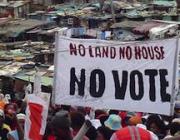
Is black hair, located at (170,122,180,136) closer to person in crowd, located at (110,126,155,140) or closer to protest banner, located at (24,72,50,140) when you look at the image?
protest banner, located at (24,72,50,140)

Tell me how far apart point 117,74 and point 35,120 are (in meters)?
1.28

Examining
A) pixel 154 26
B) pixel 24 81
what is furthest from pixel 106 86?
pixel 154 26

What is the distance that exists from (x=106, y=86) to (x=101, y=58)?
13.3 inches

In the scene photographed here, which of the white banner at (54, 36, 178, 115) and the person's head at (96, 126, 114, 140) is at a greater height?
the white banner at (54, 36, 178, 115)

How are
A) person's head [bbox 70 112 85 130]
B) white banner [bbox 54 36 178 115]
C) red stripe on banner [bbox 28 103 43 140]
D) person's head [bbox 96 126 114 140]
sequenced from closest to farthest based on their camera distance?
red stripe on banner [bbox 28 103 43 140], person's head [bbox 70 112 85 130], person's head [bbox 96 126 114 140], white banner [bbox 54 36 178 115]

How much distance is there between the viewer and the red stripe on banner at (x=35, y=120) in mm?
5359

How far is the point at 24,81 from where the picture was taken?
18984 millimetres

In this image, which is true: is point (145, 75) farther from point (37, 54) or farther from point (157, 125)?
point (37, 54)

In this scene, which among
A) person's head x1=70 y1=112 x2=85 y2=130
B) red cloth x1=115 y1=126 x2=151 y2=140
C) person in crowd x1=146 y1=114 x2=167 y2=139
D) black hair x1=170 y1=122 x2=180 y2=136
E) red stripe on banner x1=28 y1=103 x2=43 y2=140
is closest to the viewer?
red cloth x1=115 y1=126 x2=151 y2=140

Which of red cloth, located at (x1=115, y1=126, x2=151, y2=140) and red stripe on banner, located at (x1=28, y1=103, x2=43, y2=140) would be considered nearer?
red cloth, located at (x1=115, y1=126, x2=151, y2=140)

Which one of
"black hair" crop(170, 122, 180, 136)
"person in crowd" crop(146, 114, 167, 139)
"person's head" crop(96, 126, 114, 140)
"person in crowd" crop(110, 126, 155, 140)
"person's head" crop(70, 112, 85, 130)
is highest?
"person in crowd" crop(110, 126, 155, 140)

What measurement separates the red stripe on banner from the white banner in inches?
39.9

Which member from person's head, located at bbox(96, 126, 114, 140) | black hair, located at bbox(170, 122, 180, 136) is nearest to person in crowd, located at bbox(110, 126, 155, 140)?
person's head, located at bbox(96, 126, 114, 140)

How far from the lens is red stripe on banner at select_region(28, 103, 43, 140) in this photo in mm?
5359
